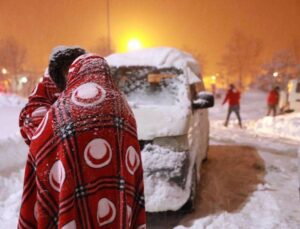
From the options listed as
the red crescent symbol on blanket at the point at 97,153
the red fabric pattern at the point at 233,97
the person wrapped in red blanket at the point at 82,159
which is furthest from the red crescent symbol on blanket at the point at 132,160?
the red fabric pattern at the point at 233,97

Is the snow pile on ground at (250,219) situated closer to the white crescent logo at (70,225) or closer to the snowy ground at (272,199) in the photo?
the snowy ground at (272,199)

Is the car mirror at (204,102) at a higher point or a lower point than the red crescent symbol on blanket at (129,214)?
lower

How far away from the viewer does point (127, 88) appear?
6.15 m

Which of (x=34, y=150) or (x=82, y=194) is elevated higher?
(x=34, y=150)

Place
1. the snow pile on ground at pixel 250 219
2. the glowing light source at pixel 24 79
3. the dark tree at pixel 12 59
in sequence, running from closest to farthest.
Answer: the snow pile on ground at pixel 250 219, the dark tree at pixel 12 59, the glowing light source at pixel 24 79

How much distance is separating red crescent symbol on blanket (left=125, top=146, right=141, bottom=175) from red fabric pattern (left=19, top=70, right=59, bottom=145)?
0.46 m

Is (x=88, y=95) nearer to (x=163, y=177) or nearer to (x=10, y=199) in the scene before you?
(x=163, y=177)

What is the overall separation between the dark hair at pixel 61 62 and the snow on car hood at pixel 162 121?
8.81 ft

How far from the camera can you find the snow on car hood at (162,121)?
15.4 ft

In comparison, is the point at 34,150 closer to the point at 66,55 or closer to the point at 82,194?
the point at 82,194

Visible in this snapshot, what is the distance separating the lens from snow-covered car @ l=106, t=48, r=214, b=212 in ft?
15.0

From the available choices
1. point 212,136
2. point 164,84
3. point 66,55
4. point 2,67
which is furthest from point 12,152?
point 2,67

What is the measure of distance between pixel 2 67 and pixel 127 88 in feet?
113

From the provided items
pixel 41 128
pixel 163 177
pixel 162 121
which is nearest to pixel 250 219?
pixel 163 177
